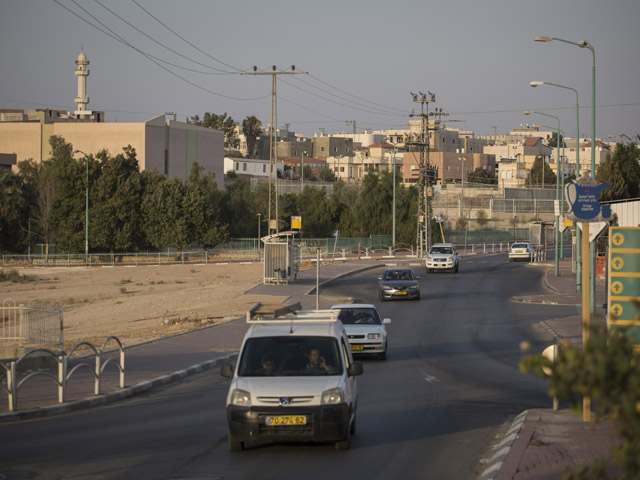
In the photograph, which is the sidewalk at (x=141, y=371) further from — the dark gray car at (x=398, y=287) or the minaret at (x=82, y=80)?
the minaret at (x=82, y=80)

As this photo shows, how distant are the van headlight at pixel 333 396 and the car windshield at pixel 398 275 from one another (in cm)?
2675

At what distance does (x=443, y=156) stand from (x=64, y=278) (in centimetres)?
10505

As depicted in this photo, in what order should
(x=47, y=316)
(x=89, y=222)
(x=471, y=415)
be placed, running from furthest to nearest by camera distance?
(x=89, y=222)
(x=47, y=316)
(x=471, y=415)

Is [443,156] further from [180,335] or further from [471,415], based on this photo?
[471,415]

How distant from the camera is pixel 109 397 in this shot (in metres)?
14.9

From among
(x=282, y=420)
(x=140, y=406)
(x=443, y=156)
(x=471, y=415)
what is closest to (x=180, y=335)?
(x=140, y=406)

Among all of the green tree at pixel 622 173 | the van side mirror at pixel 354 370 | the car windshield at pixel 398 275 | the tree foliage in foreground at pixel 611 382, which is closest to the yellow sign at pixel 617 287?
the van side mirror at pixel 354 370

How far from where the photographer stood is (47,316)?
20.3m

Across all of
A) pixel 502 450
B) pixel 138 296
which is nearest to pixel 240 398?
pixel 502 450

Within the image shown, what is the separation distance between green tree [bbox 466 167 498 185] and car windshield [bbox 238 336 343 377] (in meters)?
141

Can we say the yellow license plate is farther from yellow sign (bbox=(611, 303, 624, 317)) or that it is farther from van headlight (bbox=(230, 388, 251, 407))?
yellow sign (bbox=(611, 303, 624, 317))

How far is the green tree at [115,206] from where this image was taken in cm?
7331

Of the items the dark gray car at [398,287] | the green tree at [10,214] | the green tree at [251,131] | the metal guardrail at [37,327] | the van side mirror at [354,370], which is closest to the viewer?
the van side mirror at [354,370]

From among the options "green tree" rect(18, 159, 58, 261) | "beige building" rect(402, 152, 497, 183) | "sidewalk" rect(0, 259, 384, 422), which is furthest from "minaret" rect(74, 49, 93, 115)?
"sidewalk" rect(0, 259, 384, 422)
